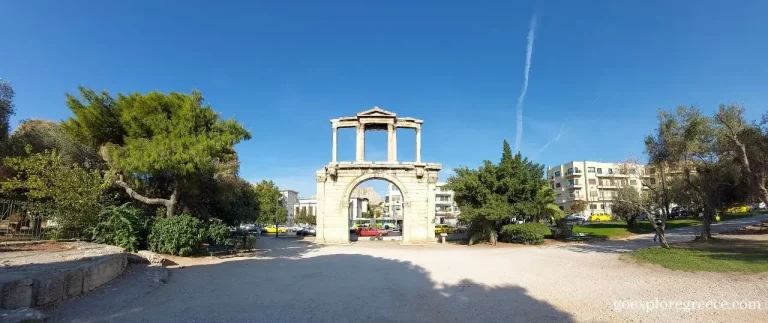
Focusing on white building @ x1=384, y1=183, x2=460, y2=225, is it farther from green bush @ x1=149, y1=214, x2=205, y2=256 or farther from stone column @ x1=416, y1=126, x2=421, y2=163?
green bush @ x1=149, y1=214, x2=205, y2=256

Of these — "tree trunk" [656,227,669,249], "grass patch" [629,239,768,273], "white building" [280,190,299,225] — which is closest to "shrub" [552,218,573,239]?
"tree trunk" [656,227,669,249]

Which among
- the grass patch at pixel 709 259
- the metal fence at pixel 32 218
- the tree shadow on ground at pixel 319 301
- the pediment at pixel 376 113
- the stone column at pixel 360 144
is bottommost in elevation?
the tree shadow on ground at pixel 319 301

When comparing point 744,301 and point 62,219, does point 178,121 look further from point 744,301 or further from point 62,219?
point 744,301

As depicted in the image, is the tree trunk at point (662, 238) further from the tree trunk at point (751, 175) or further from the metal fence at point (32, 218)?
the metal fence at point (32, 218)

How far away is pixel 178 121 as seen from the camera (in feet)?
59.1

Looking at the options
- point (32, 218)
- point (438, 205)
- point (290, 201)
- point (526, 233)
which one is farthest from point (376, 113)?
point (290, 201)

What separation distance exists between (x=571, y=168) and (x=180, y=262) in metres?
80.1

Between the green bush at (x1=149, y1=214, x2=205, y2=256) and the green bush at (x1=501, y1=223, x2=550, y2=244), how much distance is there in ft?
64.3

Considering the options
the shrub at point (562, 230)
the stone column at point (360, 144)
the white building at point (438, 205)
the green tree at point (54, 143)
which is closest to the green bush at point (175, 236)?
the green tree at point (54, 143)

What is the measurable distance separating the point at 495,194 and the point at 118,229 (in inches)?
834

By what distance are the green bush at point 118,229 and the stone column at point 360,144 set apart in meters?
17.9

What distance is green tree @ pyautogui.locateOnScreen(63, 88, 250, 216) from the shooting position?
666 inches

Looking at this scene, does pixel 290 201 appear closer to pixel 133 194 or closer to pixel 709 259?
pixel 133 194

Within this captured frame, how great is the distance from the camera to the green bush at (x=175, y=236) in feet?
54.9
